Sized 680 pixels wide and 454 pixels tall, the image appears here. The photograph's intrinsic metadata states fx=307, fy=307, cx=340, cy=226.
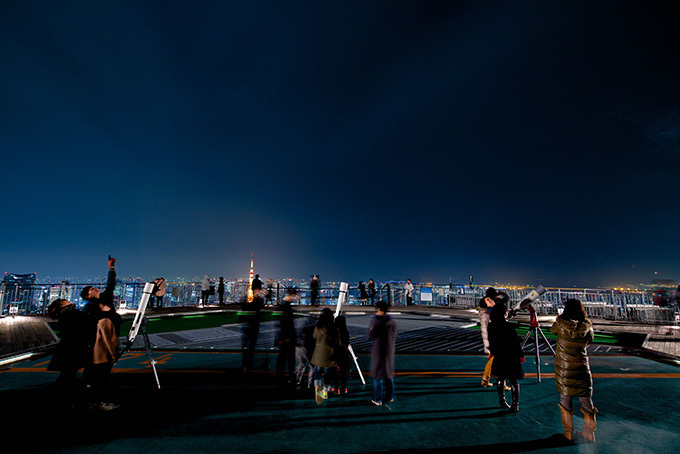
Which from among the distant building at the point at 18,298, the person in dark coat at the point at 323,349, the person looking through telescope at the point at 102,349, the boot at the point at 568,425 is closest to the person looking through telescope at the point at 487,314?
the boot at the point at 568,425

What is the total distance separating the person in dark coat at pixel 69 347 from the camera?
5.29 m

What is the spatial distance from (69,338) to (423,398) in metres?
6.47

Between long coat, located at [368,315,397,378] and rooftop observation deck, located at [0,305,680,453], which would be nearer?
rooftop observation deck, located at [0,305,680,453]

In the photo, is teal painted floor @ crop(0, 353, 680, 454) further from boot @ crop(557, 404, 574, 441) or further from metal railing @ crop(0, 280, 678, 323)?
metal railing @ crop(0, 280, 678, 323)

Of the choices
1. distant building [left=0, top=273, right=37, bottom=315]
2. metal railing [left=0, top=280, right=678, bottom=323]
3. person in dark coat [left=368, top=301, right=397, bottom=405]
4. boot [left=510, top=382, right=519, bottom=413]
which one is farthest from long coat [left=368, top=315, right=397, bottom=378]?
distant building [left=0, top=273, right=37, bottom=315]

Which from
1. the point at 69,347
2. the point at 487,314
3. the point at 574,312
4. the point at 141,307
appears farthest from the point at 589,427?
the point at 69,347

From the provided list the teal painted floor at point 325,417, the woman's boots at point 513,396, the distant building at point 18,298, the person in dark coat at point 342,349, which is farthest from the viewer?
the distant building at point 18,298

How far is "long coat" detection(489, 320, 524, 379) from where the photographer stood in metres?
4.95

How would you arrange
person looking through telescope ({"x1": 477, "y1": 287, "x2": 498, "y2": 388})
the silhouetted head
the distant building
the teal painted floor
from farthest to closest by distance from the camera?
the distant building
person looking through telescope ({"x1": 477, "y1": 287, "x2": 498, "y2": 388})
the silhouetted head
the teal painted floor

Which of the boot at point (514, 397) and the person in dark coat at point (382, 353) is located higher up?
the person in dark coat at point (382, 353)

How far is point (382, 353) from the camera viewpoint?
5.20 meters

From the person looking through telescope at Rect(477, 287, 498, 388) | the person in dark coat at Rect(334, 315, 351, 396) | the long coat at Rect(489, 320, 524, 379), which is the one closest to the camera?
the long coat at Rect(489, 320, 524, 379)

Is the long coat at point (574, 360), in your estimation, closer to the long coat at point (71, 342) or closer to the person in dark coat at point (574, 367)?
the person in dark coat at point (574, 367)

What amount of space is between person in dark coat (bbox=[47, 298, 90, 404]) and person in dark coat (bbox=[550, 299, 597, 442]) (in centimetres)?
765
